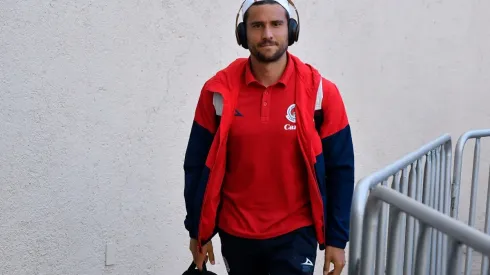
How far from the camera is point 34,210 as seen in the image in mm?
3912

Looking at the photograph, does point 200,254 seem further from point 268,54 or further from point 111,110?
point 111,110

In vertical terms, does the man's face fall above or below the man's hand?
above

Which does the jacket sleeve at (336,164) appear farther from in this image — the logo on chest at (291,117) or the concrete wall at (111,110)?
the concrete wall at (111,110)

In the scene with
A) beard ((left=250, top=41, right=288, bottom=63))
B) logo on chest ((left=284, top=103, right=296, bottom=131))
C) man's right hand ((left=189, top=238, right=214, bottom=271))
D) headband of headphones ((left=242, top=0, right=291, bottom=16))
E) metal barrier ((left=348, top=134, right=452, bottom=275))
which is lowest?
man's right hand ((left=189, top=238, right=214, bottom=271))

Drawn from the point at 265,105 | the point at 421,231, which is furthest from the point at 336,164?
the point at 421,231

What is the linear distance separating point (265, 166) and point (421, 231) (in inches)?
39.4

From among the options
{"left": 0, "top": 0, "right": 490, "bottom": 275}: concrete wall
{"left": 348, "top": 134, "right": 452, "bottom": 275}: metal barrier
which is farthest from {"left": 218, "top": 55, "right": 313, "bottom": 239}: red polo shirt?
{"left": 0, "top": 0, "right": 490, "bottom": 275}: concrete wall

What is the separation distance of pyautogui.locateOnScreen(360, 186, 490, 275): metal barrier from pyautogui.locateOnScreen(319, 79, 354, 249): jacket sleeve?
739 millimetres

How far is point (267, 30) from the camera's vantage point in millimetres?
3018

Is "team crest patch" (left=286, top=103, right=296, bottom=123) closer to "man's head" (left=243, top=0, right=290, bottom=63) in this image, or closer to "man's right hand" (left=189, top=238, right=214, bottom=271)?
"man's head" (left=243, top=0, right=290, bottom=63)

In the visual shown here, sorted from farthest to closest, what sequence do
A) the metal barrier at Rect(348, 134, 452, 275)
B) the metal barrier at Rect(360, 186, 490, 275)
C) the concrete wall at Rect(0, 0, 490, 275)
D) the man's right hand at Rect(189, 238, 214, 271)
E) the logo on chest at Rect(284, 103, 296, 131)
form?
the concrete wall at Rect(0, 0, 490, 275) → the man's right hand at Rect(189, 238, 214, 271) → the logo on chest at Rect(284, 103, 296, 131) → the metal barrier at Rect(348, 134, 452, 275) → the metal barrier at Rect(360, 186, 490, 275)

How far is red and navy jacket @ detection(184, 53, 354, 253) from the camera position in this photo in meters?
2.98

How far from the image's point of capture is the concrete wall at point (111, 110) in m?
3.83

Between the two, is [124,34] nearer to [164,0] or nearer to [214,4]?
[164,0]
